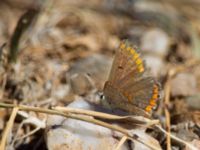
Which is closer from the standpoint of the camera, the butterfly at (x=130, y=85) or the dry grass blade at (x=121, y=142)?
the dry grass blade at (x=121, y=142)

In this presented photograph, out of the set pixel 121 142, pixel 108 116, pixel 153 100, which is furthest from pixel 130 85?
pixel 121 142

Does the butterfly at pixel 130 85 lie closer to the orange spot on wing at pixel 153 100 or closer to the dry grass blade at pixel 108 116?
the orange spot on wing at pixel 153 100

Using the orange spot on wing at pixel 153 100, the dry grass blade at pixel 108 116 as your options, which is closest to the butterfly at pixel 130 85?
the orange spot on wing at pixel 153 100

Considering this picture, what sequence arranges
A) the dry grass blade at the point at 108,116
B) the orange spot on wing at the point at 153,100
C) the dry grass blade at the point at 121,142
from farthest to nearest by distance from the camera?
the orange spot on wing at the point at 153,100, the dry grass blade at the point at 108,116, the dry grass blade at the point at 121,142

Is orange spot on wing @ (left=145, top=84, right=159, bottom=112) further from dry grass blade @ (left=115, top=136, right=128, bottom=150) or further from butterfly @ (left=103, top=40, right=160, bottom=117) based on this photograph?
dry grass blade @ (left=115, top=136, right=128, bottom=150)

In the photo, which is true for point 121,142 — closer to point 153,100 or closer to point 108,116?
point 108,116

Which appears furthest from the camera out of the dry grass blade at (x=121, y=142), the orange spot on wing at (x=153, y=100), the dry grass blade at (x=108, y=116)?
the orange spot on wing at (x=153, y=100)

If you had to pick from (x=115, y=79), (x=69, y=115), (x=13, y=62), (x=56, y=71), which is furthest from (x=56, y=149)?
(x=56, y=71)

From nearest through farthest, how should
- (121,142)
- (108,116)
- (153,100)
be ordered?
(121,142)
(108,116)
(153,100)

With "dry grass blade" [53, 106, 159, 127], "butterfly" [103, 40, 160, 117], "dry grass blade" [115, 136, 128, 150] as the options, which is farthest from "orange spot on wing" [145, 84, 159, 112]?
"dry grass blade" [115, 136, 128, 150]
